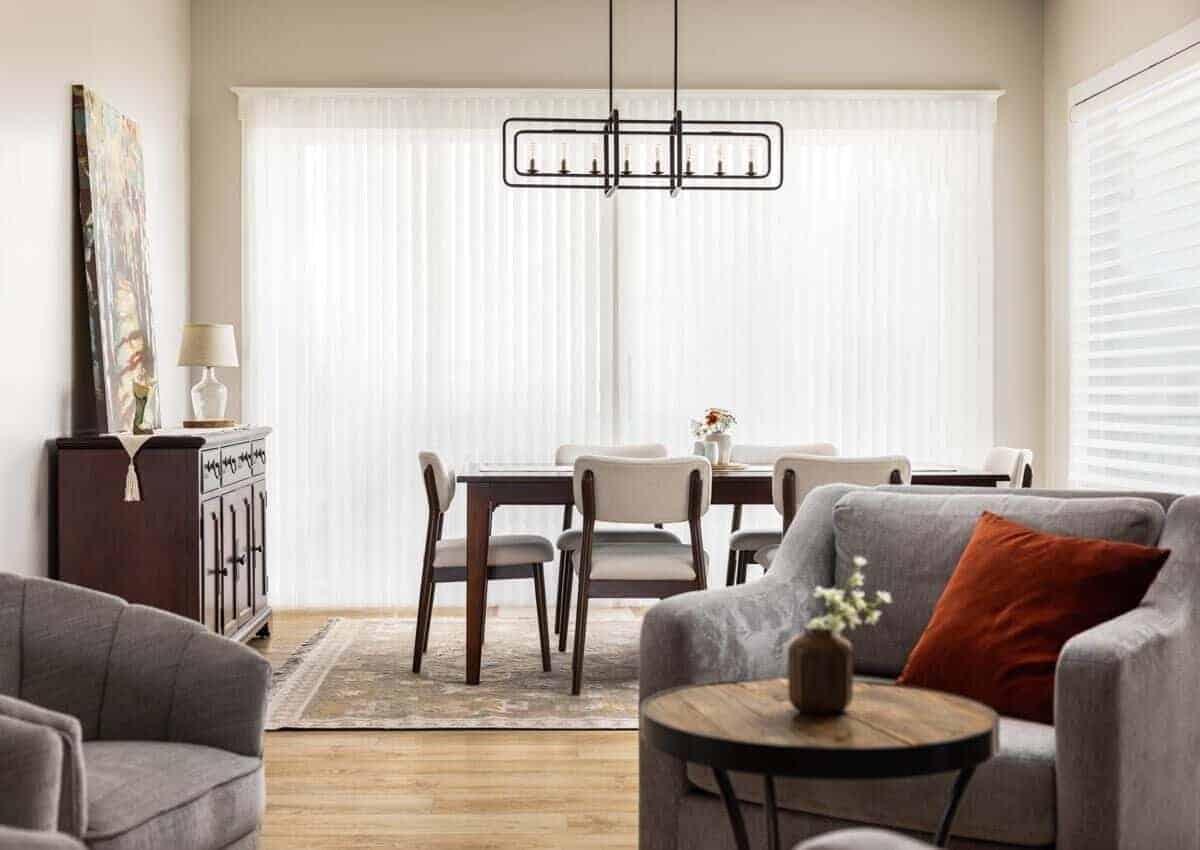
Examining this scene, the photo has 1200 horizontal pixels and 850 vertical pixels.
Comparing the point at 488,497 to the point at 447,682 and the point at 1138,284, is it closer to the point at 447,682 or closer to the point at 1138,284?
the point at 447,682

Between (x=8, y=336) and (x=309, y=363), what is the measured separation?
2399 mm

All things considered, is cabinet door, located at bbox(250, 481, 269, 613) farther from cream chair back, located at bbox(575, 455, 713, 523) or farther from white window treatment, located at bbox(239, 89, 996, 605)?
cream chair back, located at bbox(575, 455, 713, 523)

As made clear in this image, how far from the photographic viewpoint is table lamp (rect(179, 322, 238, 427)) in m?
5.41

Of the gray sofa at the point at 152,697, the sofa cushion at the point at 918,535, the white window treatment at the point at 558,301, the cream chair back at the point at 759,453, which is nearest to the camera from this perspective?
the gray sofa at the point at 152,697

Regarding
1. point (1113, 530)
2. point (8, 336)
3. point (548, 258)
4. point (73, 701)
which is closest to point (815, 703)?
point (1113, 530)

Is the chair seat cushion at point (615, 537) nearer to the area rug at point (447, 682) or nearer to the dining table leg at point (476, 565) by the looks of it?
the dining table leg at point (476, 565)

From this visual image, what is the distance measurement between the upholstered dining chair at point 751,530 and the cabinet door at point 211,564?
2.07 metres

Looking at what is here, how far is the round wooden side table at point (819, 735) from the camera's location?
6.05ft

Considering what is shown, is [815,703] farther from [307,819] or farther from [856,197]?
[856,197]

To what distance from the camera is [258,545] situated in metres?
5.62

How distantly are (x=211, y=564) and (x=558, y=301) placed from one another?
2.55 m

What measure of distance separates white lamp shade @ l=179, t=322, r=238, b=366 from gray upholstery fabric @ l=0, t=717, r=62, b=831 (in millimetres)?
3816

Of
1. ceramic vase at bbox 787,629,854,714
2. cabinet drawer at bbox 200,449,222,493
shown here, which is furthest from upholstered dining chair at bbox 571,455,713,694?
ceramic vase at bbox 787,629,854,714

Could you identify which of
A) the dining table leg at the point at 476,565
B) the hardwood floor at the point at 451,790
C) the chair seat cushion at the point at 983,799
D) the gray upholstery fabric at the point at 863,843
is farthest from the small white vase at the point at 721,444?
the gray upholstery fabric at the point at 863,843
